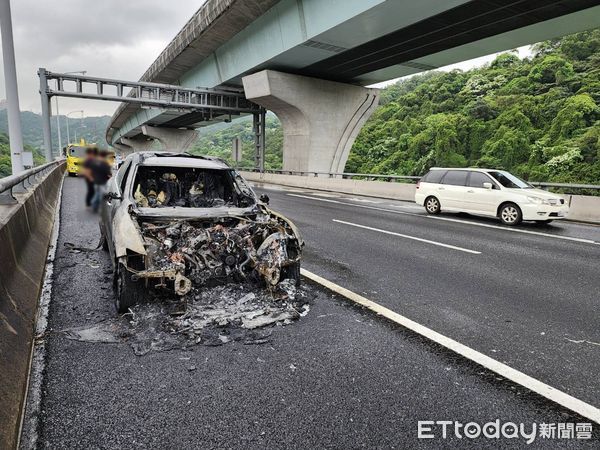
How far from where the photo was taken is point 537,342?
3938 mm

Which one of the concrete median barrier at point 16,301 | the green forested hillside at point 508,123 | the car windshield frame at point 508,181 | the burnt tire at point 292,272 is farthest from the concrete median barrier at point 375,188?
the green forested hillside at point 508,123

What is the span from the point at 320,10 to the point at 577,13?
960cm

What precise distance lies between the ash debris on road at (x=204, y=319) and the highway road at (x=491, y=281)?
4.50 ft

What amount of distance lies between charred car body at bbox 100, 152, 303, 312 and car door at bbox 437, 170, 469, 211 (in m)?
9.11

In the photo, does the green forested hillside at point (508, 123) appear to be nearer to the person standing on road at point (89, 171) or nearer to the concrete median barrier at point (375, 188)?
the concrete median barrier at point (375, 188)

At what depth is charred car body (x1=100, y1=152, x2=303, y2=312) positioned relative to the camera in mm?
4109

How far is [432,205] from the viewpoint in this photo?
13.9 meters

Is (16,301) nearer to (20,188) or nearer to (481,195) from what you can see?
(20,188)

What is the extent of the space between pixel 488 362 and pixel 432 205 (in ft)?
35.8

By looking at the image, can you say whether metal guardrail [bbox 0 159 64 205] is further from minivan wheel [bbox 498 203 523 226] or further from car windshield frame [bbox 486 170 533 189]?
car windshield frame [bbox 486 170 533 189]

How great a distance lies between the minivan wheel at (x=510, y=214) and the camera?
11508 mm

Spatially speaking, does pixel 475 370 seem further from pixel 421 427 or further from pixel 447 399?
pixel 421 427

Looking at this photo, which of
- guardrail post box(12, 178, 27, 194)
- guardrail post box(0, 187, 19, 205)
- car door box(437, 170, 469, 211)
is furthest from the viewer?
car door box(437, 170, 469, 211)

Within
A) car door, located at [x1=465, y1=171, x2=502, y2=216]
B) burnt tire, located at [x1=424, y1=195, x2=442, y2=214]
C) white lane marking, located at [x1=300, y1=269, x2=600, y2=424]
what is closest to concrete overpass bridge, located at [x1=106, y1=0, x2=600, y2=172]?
car door, located at [x1=465, y1=171, x2=502, y2=216]
